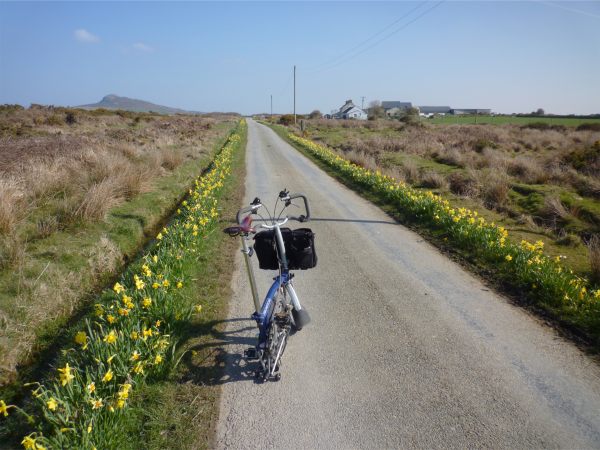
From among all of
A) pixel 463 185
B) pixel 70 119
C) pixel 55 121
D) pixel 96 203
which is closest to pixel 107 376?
pixel 96 203

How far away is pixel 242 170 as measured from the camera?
645 inches

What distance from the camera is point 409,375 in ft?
12.1

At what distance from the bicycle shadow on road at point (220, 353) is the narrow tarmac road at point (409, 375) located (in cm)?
→ 2

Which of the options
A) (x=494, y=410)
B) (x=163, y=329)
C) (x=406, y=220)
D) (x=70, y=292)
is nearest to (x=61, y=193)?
(x=70, y=292)

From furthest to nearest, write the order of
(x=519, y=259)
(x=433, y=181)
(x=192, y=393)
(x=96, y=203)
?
1. (x=433, y=181)
2. (x=96, y=203)
3. (x=519, y=259)
4. (x=192, y=393)

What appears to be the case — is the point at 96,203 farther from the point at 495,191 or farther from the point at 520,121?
the point at 520,121

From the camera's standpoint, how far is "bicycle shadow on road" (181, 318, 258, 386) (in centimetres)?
367

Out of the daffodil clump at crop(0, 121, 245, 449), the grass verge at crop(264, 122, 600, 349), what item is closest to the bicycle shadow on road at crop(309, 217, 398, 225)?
→ the grass verge at crop(264, 122, 600, 349)

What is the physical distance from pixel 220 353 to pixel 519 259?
4661 millimetres

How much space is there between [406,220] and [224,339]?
6.05m

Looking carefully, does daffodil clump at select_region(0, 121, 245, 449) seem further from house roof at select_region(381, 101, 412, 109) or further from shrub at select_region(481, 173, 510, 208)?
house roof at select_region(381, 101, 412, 109)

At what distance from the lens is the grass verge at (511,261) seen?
4.58m

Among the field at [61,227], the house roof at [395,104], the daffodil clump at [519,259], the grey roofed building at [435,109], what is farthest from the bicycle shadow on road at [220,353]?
the grey roofed building at [435,109]

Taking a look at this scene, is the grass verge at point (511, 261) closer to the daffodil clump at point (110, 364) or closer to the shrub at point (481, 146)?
the daffodil clump at point (110, 364)
